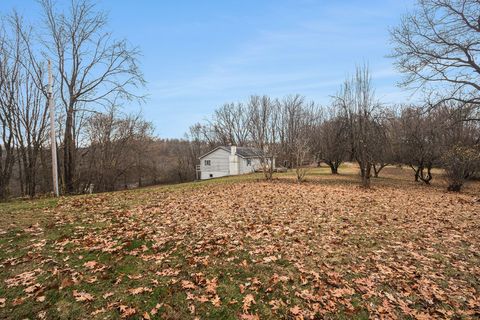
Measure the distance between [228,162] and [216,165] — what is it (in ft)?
8.89

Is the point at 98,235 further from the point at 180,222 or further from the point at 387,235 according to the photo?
the point at 387,235

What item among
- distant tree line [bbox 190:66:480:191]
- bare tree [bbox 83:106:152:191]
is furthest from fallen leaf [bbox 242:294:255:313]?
bare tree [bbox 83:106:152:191]

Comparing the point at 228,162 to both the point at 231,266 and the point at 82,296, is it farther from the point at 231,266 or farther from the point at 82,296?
the point at 82,296

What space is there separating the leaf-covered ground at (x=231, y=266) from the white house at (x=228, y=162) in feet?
106

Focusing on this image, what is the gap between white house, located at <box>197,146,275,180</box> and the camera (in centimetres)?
4019

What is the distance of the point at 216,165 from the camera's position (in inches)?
1665

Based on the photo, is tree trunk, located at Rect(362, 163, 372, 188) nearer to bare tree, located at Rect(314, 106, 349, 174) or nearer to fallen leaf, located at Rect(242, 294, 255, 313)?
bare tree, located at Rect(314, 106, 349, 174)

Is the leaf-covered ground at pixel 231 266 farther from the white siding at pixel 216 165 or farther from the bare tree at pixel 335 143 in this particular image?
the white siding at pixel 216 165

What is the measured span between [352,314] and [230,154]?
3727 cm

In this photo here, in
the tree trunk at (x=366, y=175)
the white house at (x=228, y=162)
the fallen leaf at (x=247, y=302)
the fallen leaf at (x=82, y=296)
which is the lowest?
the fallen leaf at (x=247, y=302)

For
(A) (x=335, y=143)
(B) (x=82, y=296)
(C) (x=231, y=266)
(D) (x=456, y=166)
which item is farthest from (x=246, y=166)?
(B) (x=82, y=296)

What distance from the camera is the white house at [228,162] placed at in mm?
40188

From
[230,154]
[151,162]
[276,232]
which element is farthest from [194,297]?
[151,162]

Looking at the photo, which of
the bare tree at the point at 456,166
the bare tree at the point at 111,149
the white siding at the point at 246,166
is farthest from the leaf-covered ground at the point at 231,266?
the white siding at the point at 246,166
